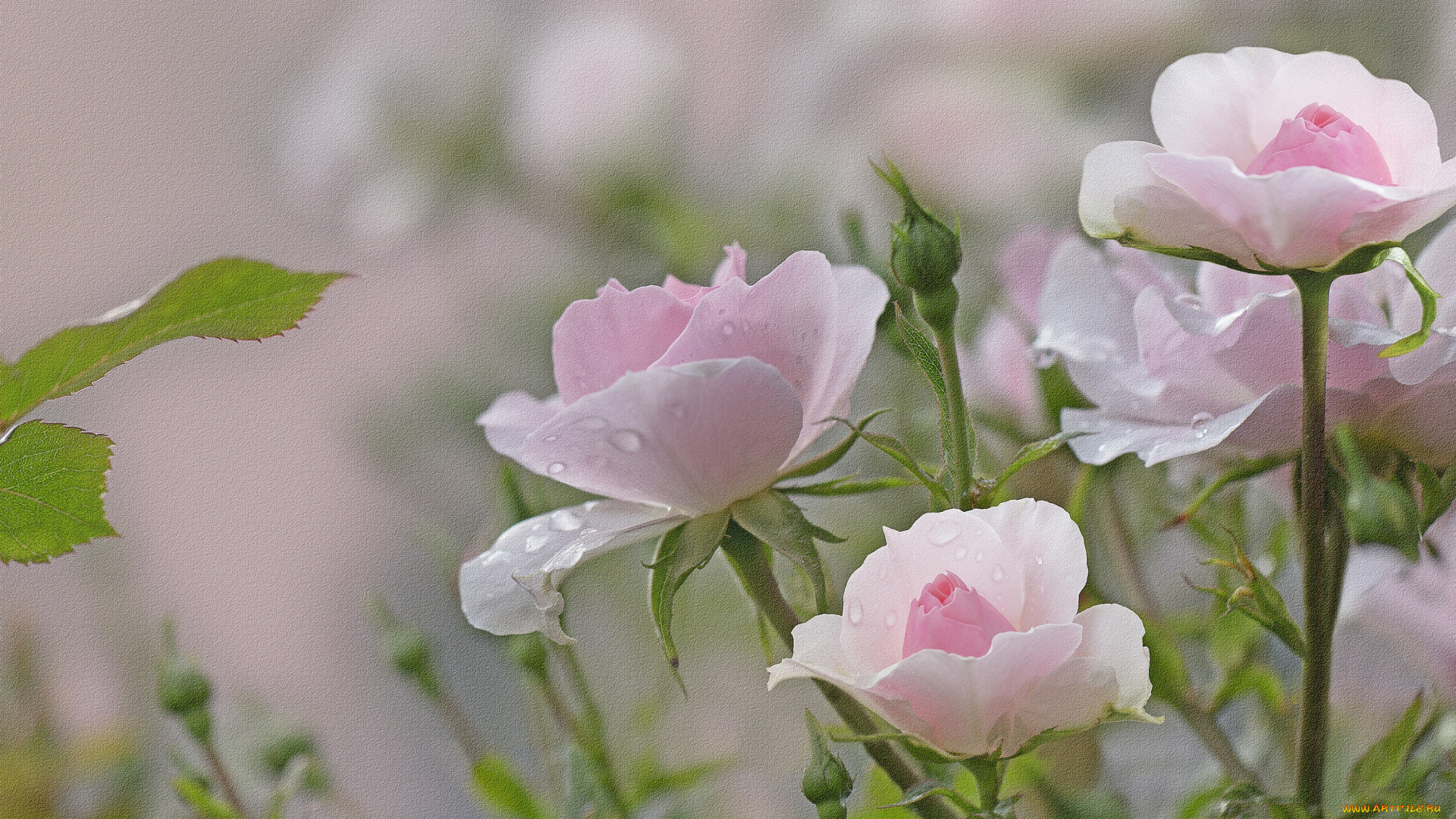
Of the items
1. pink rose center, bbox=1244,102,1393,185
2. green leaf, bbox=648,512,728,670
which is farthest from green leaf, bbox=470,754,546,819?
pink rose center, bbox=1244,102,1393,185

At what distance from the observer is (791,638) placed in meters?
0.20

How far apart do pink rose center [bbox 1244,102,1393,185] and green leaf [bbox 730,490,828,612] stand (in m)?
0.09

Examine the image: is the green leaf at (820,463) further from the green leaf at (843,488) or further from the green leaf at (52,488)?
the green leaf at (52,488)

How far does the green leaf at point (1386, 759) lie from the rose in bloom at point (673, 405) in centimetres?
14

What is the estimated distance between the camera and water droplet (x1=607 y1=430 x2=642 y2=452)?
0.58 feet

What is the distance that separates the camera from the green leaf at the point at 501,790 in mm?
297

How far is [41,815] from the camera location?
1.28 feet

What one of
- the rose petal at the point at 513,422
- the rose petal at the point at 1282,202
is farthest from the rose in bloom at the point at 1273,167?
the rose petal at the point at 513,422

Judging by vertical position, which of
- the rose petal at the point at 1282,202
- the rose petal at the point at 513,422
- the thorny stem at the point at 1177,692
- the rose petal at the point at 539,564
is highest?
the rose petal at the point at 513,422

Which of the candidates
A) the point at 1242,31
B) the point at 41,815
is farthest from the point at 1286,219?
the point at 41,815

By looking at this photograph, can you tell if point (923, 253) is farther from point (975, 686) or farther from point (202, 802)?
point (202, 802)

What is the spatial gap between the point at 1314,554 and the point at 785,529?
8 centimetres

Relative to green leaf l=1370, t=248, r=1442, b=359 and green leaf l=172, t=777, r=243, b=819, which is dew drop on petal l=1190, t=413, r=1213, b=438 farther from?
green leaf l=172, t=777, r=243, b=819

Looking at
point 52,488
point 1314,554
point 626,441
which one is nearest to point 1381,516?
point 1314,554
